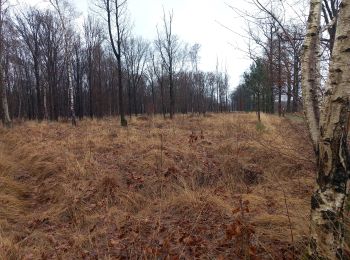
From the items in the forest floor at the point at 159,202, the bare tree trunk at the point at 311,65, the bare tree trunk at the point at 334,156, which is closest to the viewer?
the bare tree trunk at the point at 334,156

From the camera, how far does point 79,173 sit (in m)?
6.53

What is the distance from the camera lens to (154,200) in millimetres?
5195

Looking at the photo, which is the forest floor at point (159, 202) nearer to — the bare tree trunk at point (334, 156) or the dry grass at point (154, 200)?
the dry grass at point (154, 200)

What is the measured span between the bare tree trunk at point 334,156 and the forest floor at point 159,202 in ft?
1.49

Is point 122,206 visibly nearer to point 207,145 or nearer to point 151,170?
point 151,170

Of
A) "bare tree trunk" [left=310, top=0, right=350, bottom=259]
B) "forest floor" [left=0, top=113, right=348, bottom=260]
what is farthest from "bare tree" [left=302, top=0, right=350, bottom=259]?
"forest floor" [left=0, top=113, right=348, bottom=260]

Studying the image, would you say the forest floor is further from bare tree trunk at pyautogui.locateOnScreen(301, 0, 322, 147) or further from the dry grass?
bare tree trunk at pyautogui.locateOnScreen(301, 0, 322, 147)

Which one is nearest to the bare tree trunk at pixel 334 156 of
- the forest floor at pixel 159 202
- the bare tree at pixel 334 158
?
the bare tree at pixel 334 158

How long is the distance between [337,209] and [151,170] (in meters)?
4.69

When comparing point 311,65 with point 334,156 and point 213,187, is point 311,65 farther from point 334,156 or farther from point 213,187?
point 213,187

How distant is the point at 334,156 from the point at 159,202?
3.20 meters

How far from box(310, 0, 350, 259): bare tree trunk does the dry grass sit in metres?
0.52

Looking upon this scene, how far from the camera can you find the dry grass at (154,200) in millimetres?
3439

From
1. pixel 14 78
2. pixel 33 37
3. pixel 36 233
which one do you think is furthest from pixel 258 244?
pixel 14 78
